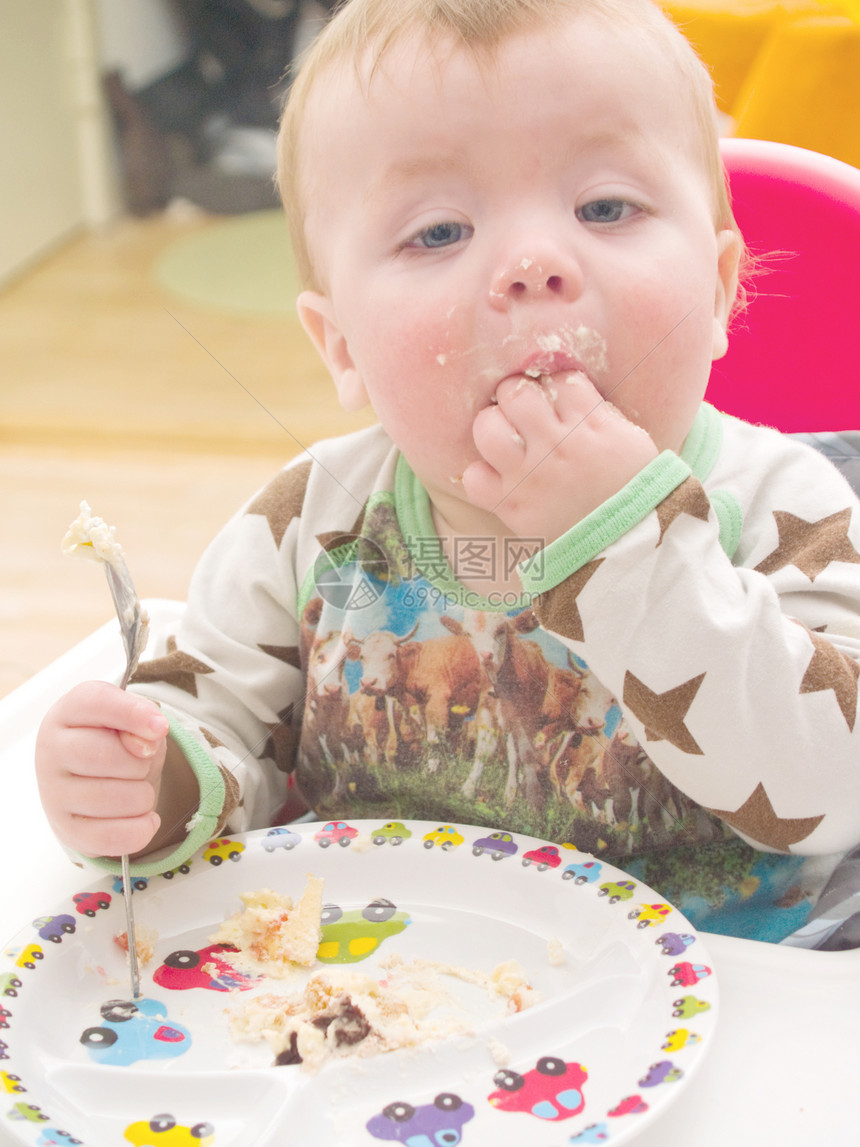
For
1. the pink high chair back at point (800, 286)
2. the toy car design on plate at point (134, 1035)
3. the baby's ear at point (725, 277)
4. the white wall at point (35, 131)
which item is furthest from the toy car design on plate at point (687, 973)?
the white wall at point (35, 131)

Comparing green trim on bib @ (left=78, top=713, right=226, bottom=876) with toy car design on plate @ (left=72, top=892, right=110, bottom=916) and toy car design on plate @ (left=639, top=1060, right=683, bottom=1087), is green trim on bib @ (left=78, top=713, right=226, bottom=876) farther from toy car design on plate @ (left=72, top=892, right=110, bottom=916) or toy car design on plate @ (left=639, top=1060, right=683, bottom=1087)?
toy car design on plate @ (left=639, top=1060, right=683, bottom=1087)

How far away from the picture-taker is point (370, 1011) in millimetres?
499

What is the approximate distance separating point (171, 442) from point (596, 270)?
181 cm

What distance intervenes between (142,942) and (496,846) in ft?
0.59

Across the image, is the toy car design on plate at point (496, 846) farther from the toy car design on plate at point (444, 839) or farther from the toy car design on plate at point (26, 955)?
the toy car design on plate at point (26, 955)

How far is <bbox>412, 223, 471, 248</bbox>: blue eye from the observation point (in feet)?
1.83

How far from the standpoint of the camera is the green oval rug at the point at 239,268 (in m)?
0.77

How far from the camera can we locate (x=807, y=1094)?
457mm

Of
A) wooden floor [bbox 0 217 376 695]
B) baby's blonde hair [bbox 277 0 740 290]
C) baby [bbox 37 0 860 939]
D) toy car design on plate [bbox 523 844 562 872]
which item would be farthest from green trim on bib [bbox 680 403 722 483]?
wooden floor [bbox 0 217 376 695]

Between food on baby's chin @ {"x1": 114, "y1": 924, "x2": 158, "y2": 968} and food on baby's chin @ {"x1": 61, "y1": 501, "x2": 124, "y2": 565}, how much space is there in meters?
0.19

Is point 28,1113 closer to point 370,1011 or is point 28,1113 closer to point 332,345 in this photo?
point 370,1011

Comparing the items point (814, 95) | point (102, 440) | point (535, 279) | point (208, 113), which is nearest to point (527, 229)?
point (535, 279)

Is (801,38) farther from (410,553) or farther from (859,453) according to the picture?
(410,553)

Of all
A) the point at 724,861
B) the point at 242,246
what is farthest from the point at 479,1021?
→ the point at 242,246
